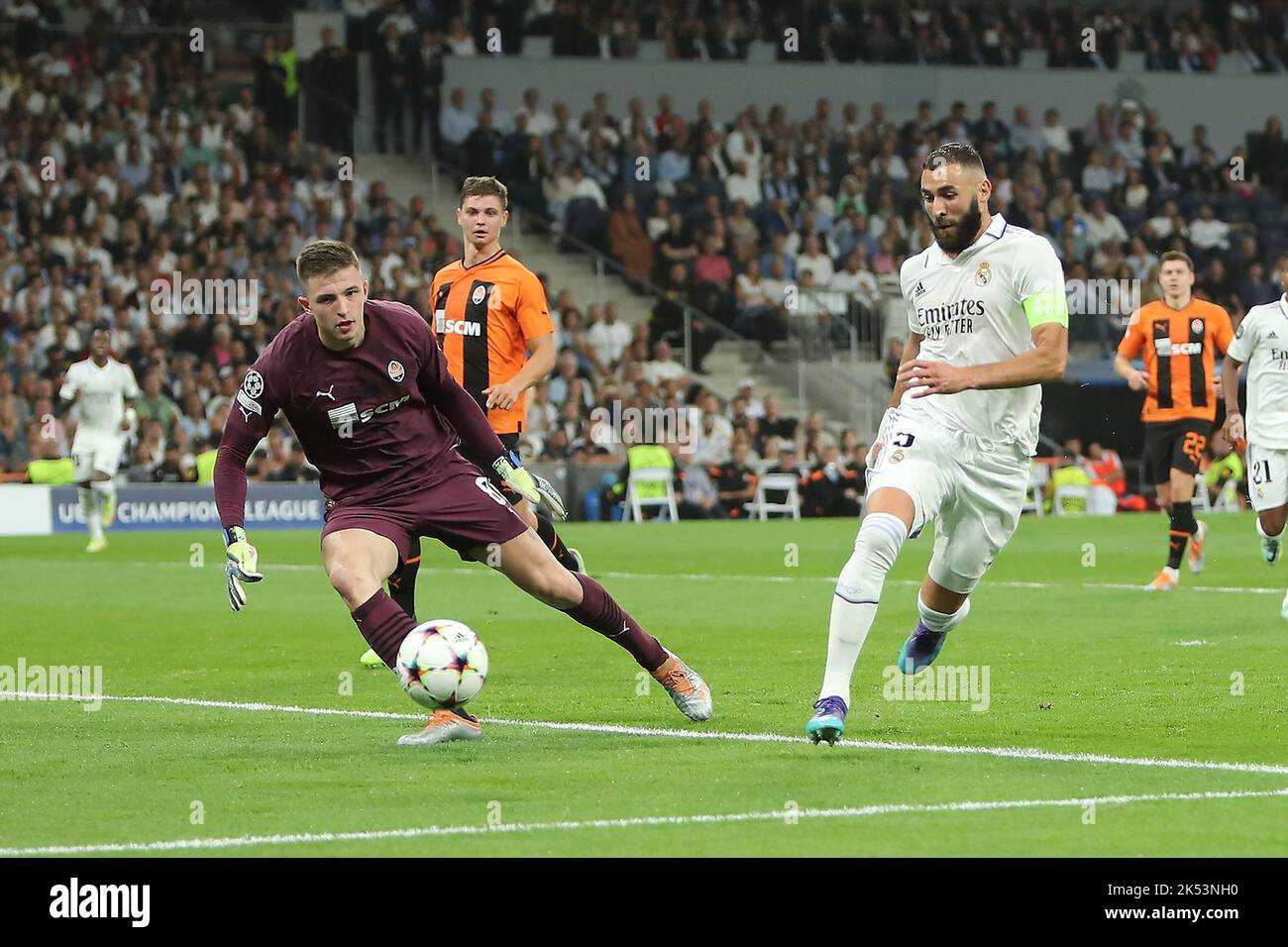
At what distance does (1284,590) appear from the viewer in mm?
16375

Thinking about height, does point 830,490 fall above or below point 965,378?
below

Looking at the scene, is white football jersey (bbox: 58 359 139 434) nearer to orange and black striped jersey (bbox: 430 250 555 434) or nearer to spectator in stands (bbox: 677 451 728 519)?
spectator in stands (bbox: 677 451 728 519)

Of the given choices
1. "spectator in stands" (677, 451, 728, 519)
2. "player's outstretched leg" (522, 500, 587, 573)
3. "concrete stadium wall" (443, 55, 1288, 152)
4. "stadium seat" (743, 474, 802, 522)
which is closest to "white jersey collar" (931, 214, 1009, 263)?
"player's outstretched leg" (522, 500, 587, 573)

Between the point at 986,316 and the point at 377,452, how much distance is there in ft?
8.91

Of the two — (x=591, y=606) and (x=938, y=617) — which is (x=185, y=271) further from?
(x=591, y=606)

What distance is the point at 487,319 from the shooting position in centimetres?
1253

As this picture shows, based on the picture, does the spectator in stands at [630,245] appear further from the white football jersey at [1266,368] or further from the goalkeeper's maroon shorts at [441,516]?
the goalkeeper's maroon shorts at [441,516]

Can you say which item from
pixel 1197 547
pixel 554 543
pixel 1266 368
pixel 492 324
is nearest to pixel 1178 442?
pixel 1197 547

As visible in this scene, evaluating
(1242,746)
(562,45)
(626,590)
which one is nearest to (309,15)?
(562,45)

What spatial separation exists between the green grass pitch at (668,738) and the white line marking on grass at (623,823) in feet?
0.07

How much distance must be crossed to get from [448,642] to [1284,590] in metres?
10.00

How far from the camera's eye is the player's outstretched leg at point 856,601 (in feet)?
27.0

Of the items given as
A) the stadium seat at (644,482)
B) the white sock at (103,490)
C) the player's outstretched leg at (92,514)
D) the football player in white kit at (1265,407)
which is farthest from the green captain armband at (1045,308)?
the stadium seat at (644,482)
